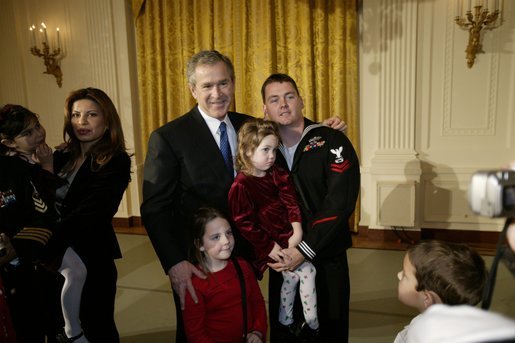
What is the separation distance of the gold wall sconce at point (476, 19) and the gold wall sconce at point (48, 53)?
4337 mm

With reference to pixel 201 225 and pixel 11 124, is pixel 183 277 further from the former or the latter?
pixel 11 124

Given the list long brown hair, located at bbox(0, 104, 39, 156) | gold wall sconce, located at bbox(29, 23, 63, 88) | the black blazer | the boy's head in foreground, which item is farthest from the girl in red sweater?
gold wall sconce, located at bbox(29, 23, 63, 88)

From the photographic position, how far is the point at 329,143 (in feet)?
7.24

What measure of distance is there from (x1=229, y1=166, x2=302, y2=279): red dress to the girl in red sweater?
91 millimetres

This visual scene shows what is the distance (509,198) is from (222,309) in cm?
149

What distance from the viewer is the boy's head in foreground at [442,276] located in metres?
1.47

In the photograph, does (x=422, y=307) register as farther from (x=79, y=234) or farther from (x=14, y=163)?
(x=14, y=163)

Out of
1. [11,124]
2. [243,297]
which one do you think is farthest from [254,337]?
[11,124]

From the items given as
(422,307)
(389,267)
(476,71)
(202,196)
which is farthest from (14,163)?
(476,71)

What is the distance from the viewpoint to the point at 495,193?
2.47 ft

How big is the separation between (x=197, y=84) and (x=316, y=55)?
9.72 feet

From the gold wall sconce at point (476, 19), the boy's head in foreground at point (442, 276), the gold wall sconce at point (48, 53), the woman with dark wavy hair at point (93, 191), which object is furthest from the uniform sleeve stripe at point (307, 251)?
the gold wall sconce at point (48, 53)

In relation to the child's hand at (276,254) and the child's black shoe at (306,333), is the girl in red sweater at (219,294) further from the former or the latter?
the child's black shoe at (306,333)

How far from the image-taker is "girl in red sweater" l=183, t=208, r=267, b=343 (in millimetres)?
1958
